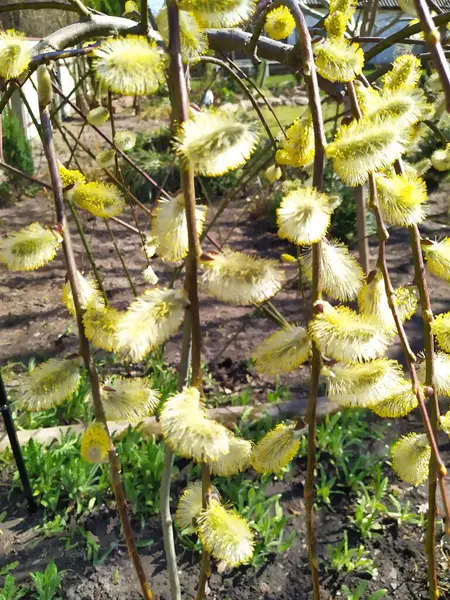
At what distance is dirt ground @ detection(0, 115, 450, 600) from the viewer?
4.99ft

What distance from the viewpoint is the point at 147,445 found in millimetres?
1881

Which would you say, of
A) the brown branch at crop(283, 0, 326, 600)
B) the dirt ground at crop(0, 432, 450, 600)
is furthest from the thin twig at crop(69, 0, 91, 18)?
the dirt ground at crop(0, 432, 450, 600)

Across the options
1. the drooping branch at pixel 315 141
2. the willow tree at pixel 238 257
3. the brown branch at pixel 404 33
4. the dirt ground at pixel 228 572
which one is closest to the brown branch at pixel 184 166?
the willow tree at pixel 238 257

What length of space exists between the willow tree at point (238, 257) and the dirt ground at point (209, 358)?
1.89 feet

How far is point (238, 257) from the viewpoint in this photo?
19.6 inches

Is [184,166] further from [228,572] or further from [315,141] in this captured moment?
[228,572]

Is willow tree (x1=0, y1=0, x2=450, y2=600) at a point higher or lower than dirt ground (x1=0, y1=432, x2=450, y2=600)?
higher

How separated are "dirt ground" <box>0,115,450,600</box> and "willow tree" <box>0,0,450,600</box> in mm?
576

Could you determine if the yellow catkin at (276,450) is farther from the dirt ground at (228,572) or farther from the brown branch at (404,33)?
the dirt ground at (228,572)

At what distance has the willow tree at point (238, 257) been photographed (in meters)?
0.46

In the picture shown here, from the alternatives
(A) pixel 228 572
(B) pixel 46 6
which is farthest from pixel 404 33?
(A) pixel 228 572

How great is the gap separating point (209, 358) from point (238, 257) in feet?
6.91

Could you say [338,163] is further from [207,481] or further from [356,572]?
[356,572]

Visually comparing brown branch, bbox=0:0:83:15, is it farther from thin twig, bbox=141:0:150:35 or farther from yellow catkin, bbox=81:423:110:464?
yellow catkin, bbox=81:423:110:464
